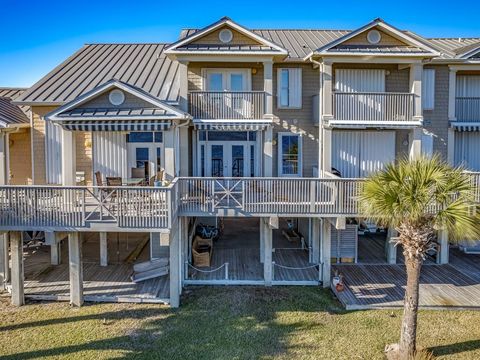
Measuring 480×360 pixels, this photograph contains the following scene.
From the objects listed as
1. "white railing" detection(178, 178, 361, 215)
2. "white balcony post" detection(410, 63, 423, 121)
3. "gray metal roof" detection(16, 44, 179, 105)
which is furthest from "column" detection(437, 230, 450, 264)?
"gray metal roof" detection(16, 44, 179, 105)

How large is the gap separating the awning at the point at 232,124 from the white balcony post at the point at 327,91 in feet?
8.14

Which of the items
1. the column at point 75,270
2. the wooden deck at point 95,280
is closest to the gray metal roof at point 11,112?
the column at point 75,270

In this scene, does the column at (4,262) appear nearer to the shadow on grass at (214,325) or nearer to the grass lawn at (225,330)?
the grass lawn at (225,330)

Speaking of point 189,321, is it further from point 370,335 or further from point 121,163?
point 121,163

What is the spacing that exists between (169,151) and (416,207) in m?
8.90

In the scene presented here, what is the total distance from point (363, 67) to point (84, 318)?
15.8 metres

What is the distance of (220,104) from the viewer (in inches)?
696

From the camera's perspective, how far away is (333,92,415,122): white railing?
693 inches

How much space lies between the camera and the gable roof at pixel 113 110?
49.0 ft

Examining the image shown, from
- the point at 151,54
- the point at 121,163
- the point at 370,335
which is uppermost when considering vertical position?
the point at 151,54

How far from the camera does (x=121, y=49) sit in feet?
77.2

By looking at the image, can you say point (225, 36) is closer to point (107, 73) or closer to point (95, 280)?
point (107, 73)

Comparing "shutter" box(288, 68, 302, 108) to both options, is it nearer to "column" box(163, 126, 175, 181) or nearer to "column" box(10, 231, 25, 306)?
"column" box(163, 126, 175, 181)

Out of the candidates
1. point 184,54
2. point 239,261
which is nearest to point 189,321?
point 239,261
